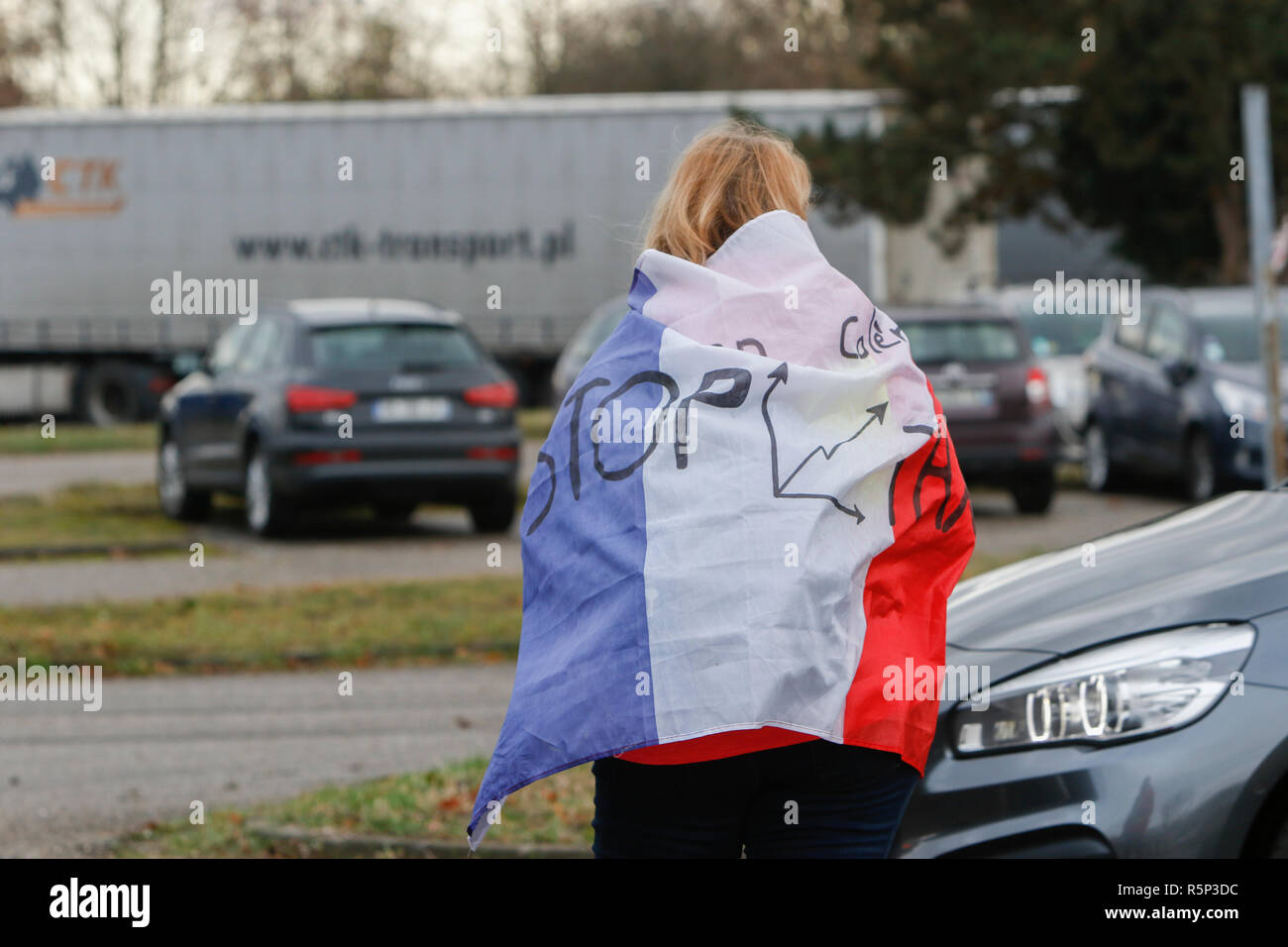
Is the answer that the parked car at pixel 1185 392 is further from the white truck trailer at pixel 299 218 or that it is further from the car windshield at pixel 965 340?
the white truck trailer at pixel 299 218

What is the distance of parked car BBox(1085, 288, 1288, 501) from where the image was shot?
14.1 meters

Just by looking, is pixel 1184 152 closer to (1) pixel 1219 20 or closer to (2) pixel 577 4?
(1) pixel 1219 20

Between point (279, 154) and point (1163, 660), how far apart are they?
28.1m

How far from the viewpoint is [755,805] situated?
2.64 meters

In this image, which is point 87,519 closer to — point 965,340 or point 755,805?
point 965,340

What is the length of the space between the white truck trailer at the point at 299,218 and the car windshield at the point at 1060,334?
11.3m

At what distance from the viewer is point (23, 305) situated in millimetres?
30266

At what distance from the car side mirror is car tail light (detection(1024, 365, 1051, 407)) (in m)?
1.21

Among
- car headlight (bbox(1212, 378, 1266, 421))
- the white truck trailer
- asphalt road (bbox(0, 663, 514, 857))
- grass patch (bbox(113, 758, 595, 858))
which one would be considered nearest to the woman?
grass patch (bbox(113, 758, 595, 858))

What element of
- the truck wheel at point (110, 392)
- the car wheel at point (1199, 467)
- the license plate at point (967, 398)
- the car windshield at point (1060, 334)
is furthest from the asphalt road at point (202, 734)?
the truck wheel at point (110, 392)

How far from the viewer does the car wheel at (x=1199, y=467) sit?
47.1ft

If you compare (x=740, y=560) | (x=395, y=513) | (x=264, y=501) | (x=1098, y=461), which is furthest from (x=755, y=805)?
(x=1098, y=461)

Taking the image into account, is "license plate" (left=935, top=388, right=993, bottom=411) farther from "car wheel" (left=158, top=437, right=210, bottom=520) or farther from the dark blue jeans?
the dark blue jeans
